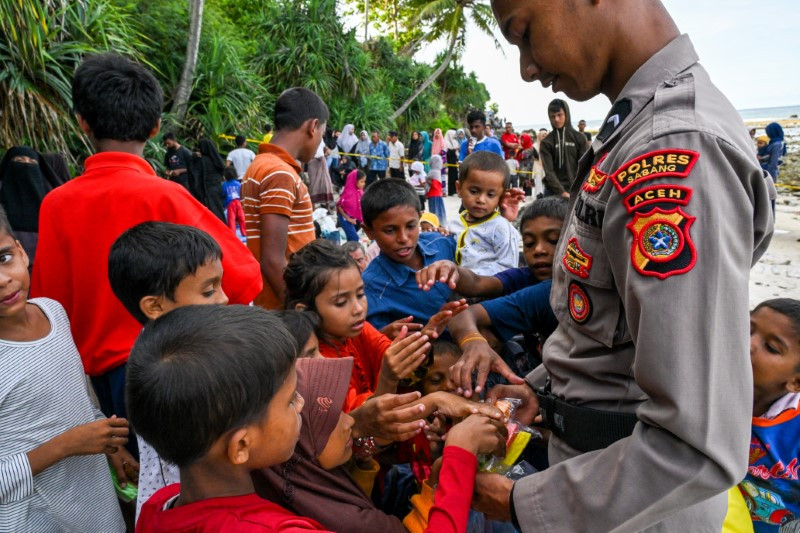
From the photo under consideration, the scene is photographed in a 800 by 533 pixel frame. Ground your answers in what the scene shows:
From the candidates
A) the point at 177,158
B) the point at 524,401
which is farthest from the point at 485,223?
the point at 177,158

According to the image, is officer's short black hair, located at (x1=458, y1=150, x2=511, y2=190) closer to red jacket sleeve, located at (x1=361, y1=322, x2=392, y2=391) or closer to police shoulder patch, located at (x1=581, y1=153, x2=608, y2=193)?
red jacket sleeve, located at (x1=361, y1=322, x2=392, y2=391)

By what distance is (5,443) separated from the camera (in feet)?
5.29

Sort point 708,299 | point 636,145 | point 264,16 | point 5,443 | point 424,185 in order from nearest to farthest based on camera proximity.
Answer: point 708,299 → point 636,145 → point 5,443 → point 424,185 → point 264,16

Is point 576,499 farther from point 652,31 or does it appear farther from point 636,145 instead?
point 652,31

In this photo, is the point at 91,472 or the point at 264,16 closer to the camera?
the point at 91,472

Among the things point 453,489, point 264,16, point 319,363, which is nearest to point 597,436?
point 453,489

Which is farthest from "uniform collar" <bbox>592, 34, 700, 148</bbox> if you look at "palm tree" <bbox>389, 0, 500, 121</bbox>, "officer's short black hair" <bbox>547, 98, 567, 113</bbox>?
"palm tree" <bbox>389, 0, 500, 121</bbox>

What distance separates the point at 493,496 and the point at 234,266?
1328 mm

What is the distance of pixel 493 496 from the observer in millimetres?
1260

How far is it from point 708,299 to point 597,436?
480 mm

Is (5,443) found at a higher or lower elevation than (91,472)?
higher

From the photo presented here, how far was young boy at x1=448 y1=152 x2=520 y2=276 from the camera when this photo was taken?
2887 millimetres

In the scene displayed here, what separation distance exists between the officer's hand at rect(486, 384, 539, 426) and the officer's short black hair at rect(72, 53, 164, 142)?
1726 millimetres

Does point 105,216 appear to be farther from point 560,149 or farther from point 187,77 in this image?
point 187,77
